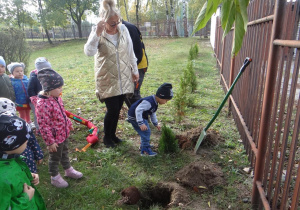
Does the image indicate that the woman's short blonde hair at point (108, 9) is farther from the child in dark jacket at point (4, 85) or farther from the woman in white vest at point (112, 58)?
the child in dark jacket at point (4, 85)

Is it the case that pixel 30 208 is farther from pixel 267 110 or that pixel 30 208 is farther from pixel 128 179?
pixel 267 110

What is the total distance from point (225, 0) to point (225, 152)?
281cm

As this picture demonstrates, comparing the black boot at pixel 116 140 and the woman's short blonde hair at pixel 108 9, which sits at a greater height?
the woman's short blonde hair at pixel 108 9

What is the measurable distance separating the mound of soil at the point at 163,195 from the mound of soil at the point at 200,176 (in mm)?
116

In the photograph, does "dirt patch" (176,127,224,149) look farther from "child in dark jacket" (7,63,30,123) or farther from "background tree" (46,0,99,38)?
"background tree" (46,0,99,38)

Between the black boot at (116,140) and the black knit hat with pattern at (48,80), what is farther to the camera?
the black boot at (116,140)

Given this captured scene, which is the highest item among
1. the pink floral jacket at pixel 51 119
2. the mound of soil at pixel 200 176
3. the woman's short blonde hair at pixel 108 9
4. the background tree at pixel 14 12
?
the background tree at pixel 14 12

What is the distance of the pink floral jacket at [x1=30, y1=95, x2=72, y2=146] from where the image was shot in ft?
8.09

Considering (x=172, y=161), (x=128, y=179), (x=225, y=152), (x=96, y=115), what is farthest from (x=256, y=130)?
(x=96, y=115)

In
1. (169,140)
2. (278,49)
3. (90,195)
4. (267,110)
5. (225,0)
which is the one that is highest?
(225,0)

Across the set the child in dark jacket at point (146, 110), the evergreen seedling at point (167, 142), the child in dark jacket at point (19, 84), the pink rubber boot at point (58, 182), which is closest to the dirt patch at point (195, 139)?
the evergreen seedling at point (167, 142)

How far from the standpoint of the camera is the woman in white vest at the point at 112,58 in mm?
2934

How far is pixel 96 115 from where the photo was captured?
5.07 metres

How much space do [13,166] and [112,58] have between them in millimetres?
1926
